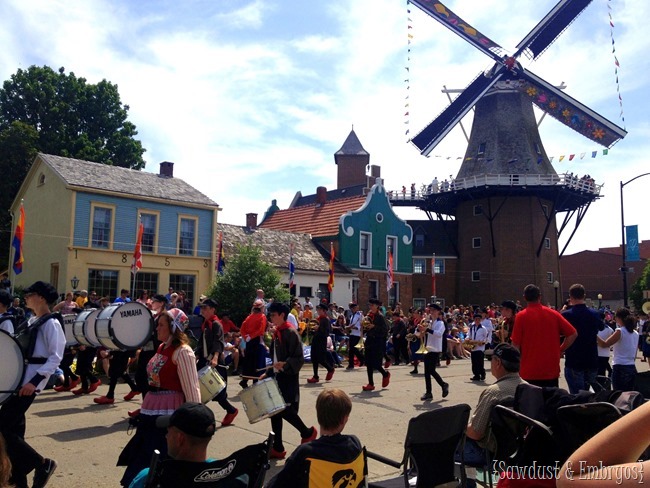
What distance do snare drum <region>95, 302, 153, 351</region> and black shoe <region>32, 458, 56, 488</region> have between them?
13.5 feet

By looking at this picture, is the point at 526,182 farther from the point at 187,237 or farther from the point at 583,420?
the point at 583,420

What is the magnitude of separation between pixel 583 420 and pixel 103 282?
83.0 ft

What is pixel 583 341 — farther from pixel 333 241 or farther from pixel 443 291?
pixel 443 291

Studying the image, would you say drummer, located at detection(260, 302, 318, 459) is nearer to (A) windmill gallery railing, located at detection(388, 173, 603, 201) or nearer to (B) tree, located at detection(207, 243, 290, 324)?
(B) tree, located at detection(207, 243, 290, 324)

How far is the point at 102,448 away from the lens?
7137 mm

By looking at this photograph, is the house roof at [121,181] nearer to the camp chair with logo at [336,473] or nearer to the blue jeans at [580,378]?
the blue jeans at [580,378]

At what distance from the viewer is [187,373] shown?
16.9 ft

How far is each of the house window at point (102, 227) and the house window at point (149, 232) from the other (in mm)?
1650

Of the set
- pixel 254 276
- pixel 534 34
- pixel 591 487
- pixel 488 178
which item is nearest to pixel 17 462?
pixel 591 487

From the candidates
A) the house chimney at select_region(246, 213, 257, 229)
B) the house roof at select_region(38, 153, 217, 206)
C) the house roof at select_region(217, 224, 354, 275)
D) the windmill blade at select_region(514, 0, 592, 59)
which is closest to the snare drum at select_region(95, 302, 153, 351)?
the house roof at select_region(38, 153, 217, 206)

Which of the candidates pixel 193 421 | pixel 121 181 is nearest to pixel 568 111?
pixel 121 181

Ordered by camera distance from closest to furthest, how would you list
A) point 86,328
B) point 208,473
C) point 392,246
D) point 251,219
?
point 208,473, point 86,328, point 392,246, point 251,219

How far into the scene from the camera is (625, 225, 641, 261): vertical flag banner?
26.3 metres

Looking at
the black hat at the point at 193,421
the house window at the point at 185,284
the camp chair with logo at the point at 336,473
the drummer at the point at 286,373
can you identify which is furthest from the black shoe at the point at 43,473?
the house window at the point at 185,284
